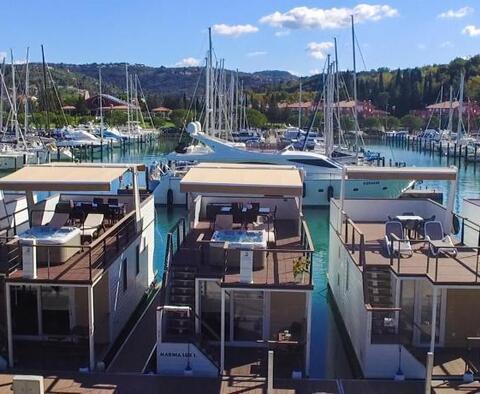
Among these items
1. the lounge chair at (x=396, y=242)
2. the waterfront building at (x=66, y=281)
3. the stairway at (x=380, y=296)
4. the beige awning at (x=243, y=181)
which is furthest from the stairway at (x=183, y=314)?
the lounge chair at (x=396, y=242)

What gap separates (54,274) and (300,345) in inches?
243

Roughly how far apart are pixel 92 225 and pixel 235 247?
18.7ft

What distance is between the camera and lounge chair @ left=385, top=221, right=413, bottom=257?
49.5 feet

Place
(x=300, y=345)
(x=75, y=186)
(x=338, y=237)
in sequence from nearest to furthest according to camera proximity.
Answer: (x=300, y=345) → (x=75, y=186) → (x=338, y=237)

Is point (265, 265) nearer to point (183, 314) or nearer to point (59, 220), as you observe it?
point (183, 314)

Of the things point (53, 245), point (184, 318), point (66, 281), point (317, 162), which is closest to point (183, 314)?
point (184, 318)

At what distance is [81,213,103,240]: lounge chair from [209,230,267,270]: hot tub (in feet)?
13.5

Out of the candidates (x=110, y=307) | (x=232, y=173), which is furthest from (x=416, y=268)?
(x=110, y=307)

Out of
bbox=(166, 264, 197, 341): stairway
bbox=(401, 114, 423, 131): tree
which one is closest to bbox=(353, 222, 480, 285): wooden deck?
bbox=(166, 264, 197, 341): stairway

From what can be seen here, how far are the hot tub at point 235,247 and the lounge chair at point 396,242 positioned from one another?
3.35 metres

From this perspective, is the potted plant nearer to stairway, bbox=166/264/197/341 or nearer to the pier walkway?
stairway, bbox=166/264/197/341

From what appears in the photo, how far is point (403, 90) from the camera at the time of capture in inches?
6476

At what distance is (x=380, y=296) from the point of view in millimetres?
14906

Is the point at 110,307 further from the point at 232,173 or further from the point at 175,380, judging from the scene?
the point at 232,173
